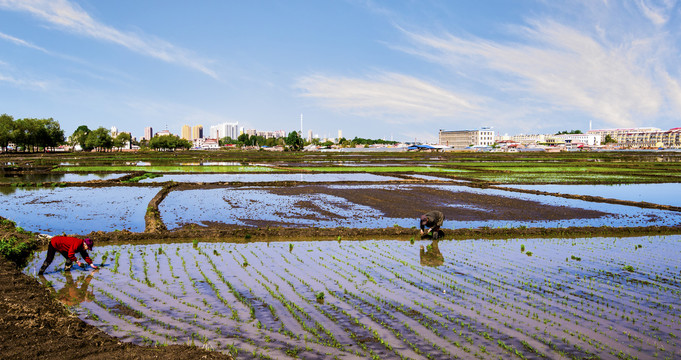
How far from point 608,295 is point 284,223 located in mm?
12648

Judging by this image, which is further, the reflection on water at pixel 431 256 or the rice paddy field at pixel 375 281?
the reflection on water at pixel 431 256

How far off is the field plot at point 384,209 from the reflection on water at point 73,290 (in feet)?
24.4

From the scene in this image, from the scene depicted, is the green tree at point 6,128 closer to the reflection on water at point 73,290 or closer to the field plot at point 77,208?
the field plot at point 77,208

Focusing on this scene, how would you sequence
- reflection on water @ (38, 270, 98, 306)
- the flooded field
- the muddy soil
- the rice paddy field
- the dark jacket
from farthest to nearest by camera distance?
the flooded field, the muddy soil, the dark jacket, reflection on water @ (38, 270, 98, 306), the rice paddy field

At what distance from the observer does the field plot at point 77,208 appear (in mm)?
18828

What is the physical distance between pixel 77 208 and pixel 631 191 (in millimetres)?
35435

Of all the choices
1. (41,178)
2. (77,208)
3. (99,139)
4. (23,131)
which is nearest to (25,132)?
(23,131)

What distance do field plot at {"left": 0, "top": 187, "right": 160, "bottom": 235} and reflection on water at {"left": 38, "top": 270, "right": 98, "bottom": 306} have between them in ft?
22.0

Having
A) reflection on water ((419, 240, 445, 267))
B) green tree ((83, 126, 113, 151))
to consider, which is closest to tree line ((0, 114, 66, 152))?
green tree ((83, 126, 113, 151))

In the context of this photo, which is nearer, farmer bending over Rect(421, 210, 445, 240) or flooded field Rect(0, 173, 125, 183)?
farmer bending over Rect(421, 210, 445, 240)

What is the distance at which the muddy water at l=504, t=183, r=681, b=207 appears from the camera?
1141 inches

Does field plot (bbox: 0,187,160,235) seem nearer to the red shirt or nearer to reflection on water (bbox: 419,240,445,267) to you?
the red shirt

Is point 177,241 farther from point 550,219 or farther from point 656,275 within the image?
point 550,219

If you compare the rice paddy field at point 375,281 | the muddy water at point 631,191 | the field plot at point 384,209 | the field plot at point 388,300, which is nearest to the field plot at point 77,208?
the rice paddy field at point 375,281
